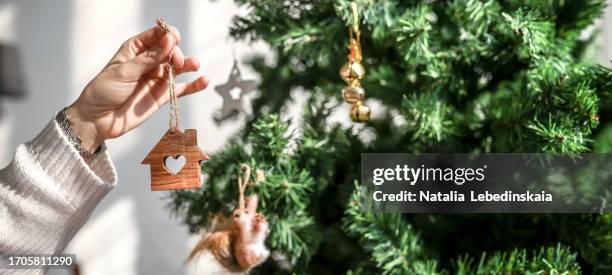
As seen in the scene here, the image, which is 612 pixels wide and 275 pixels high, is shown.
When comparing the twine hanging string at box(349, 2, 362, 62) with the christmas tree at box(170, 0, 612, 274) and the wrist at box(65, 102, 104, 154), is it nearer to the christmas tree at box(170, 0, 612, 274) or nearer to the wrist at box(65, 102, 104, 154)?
the christmas tree at box(170, 0, 612, 274)

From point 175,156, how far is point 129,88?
0.23 feet

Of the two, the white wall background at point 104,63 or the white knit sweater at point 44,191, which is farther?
the white wall background at point 104,63

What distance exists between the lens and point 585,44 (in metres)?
0.61

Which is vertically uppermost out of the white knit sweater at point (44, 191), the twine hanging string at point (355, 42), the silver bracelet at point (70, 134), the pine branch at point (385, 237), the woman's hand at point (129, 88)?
the twine hanging string at point (355, 42)

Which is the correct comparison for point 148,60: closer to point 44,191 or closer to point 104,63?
point 44,191

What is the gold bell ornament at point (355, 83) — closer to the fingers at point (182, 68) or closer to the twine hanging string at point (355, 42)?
the twine hanging string at point (355, 42)

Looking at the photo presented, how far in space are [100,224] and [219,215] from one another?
0.70m

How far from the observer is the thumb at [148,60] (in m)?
0.47

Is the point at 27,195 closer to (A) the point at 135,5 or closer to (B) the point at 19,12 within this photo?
(A) the point at 135,5

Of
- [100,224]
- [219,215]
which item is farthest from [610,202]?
[100,224]

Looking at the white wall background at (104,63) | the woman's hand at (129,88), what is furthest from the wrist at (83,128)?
the white wall background at (104,63)

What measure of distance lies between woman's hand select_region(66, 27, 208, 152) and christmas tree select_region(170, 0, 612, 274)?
0.33 feet

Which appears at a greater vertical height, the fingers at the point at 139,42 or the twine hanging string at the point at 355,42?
the twine hanging string at the point at 355,42

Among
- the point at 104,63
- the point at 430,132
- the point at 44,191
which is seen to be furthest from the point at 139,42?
the point at 104,63
